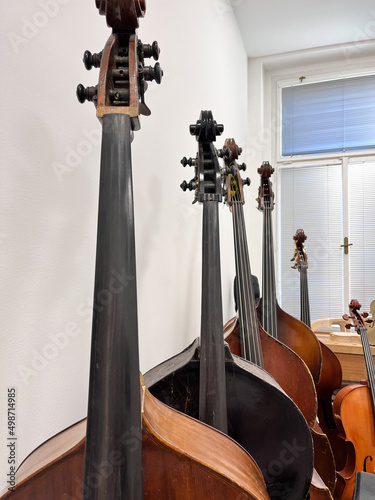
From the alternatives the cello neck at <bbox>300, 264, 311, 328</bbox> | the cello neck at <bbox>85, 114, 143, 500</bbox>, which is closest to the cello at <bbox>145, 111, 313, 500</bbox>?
the cello neck at <bbox>85, 114, 143, 500</bbox>

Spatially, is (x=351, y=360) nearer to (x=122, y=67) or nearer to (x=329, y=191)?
(x=329, y=191)

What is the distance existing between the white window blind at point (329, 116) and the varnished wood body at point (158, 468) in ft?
9.81

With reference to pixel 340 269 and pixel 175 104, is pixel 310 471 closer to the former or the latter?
pixel 175 104

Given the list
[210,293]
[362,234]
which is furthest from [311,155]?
[210,293]

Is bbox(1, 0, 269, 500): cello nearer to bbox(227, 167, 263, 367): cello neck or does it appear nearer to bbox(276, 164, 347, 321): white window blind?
bbox(227, 167, 263, 367): cello neck

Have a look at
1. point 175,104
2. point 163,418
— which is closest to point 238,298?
point 163,418

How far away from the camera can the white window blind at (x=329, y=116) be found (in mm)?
3008

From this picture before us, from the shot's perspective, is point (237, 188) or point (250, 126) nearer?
point (237, 188)

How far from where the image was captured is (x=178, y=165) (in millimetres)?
1343

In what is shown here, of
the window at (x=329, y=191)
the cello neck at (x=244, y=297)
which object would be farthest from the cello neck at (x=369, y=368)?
the window at (x=329, y=191)

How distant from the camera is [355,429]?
1.42 meters

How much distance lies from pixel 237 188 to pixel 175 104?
406 mm

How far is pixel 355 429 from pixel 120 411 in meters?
1.32

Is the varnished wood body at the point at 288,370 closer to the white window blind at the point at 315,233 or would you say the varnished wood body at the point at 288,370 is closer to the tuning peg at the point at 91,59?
the tuning peg at the point at 91,59
